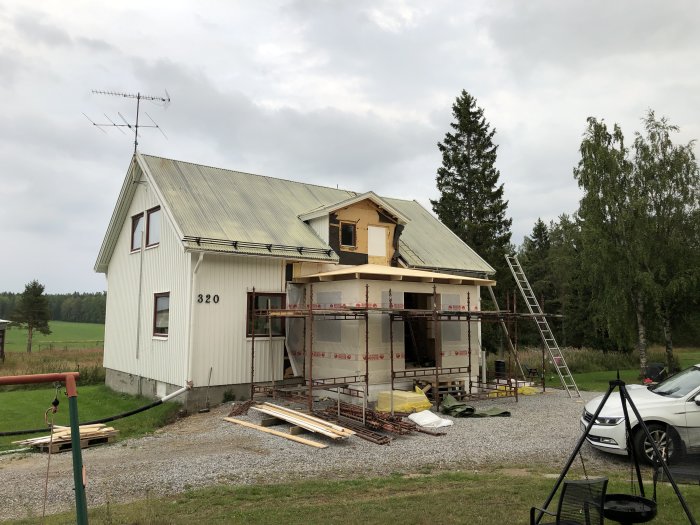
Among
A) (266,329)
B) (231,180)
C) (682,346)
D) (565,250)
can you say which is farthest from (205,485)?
(682,346)

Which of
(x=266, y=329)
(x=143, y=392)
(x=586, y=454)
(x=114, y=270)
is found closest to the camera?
(x=586, y=454)

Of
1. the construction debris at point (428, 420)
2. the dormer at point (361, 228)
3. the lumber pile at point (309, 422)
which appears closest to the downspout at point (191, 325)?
the lumber pile at point (309, 422)

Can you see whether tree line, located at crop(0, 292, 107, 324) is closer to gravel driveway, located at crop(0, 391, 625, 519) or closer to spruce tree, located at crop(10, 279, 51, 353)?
spruce tree, located at crop(10, 279, 51, 353)

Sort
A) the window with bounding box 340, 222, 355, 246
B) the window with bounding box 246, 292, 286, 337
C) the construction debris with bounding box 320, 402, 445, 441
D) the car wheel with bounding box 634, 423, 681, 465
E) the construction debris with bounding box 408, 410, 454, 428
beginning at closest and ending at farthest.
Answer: the car wheel with bounding box 634, 423, 681, 465 → the construction debris with bounding box 320, 402, 445, 441 → the construction debris with bounding box 408, 410, 454, 428 → the window with bounding box 246, 292, 286, 337 → the window with bounding box 340, 222, 355, 246

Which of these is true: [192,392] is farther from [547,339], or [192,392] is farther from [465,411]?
[547,339]

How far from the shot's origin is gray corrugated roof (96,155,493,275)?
53.8 feet

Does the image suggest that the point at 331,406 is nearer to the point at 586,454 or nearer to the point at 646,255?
the point at 586,454

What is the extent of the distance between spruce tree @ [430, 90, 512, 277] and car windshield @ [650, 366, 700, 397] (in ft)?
90.6

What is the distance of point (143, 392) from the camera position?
18000 mm

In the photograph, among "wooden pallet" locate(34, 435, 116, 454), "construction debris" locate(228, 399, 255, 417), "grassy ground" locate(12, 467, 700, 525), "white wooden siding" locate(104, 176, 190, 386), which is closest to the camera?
"grassy ground" locate(12, 467, 700, 525)

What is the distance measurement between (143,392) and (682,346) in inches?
2437

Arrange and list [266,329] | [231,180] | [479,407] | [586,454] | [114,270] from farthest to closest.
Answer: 1. [114,270]
2. [231,180]
3. [266,329]
4. [479,407]
5. [586,454]

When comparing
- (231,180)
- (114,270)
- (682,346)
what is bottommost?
(682,346)

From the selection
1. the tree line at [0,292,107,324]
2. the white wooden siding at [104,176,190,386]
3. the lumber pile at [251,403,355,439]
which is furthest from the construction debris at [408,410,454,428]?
the tree line at [0,292,107,324]
